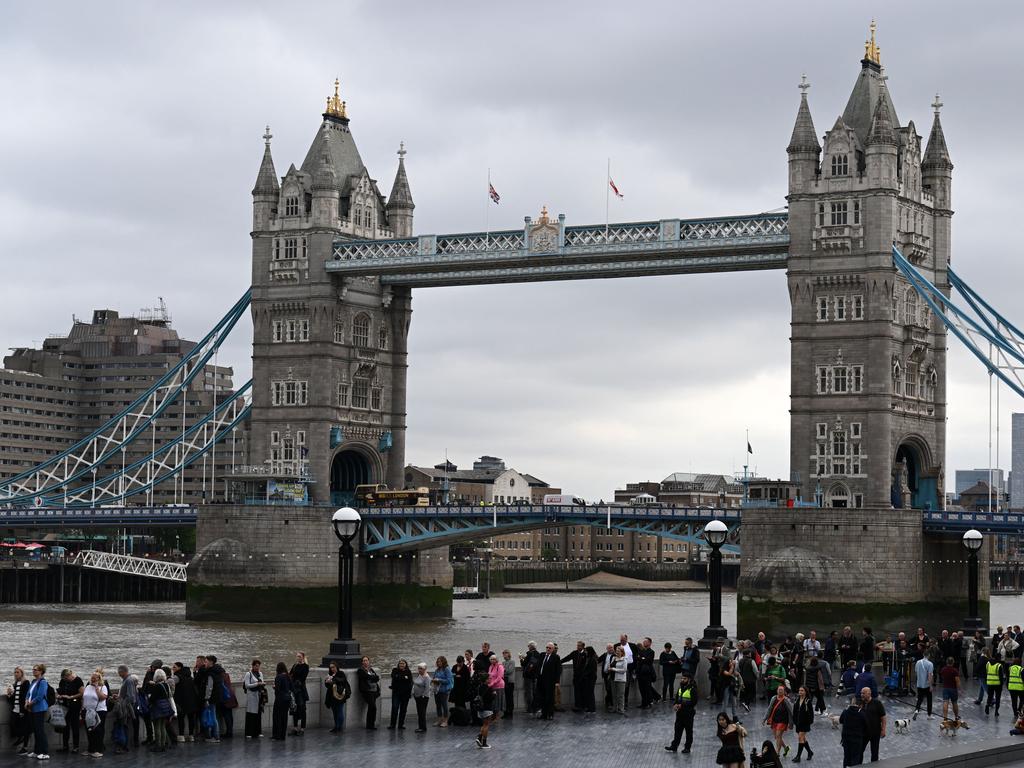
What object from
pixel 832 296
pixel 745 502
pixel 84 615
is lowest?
pixel 84 615

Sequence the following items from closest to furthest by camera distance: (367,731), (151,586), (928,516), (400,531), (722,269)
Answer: (367,731)
(928,516)
(722,269)
(400,531)
(151,586)

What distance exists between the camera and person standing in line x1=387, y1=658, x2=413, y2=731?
39.2 meters

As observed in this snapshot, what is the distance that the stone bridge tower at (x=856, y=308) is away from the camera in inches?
3452

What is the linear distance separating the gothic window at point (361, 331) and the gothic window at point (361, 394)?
7.15 feet

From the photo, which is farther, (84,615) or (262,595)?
(84,615)

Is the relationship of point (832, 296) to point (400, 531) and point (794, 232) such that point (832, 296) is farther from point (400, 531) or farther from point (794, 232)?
point (400, 531)

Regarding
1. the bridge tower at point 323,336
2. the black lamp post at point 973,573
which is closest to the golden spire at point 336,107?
the bridge tower at point 323,336

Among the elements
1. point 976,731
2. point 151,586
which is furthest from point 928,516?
point 151,586

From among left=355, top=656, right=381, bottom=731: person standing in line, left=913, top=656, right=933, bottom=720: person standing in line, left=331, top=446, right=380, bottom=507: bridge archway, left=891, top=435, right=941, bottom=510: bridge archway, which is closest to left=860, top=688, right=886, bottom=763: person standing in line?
left=913, top=656, right=933, bottom=720: person standing in line

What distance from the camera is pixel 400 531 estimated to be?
333ft

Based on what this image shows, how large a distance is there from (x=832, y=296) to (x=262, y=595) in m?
33.8

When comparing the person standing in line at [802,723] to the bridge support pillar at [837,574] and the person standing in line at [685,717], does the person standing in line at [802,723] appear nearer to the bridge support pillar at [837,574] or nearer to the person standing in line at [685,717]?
the person standing in line at [685,717]

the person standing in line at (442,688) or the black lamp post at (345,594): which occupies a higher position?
the black lamp post at (345,594)

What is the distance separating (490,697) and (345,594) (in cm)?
475
